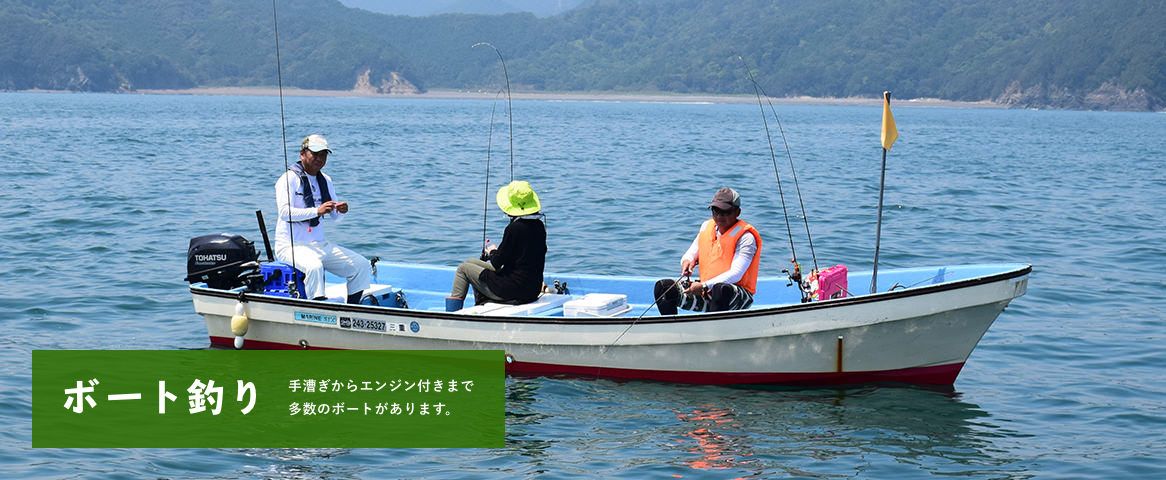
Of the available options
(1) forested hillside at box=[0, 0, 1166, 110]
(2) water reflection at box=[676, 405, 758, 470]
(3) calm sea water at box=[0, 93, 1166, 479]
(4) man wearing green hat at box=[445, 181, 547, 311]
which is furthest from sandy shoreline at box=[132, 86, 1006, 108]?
(2) water reflection at box=[676, 405, 758, 470]

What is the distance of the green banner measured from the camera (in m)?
8.15

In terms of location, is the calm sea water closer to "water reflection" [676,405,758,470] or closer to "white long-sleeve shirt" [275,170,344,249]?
"water reflection" [676,405,758,470]

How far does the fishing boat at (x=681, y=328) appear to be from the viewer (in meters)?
8.56

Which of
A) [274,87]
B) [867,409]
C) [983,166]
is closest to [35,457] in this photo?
[867,409]

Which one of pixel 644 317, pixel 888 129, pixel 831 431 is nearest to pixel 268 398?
pixel 644 317

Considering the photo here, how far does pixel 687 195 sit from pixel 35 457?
20260mm

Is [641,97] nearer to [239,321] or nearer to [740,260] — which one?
[239,321]

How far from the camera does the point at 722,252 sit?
9.07m

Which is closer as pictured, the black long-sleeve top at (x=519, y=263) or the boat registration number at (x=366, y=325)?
the black long-sleeve top at (x=519, y=263)

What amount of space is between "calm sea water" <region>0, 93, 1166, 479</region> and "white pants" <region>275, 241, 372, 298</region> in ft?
5.87

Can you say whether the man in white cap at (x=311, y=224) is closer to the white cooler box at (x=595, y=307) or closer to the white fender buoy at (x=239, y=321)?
the white fender buoy at (x=239, y=321)

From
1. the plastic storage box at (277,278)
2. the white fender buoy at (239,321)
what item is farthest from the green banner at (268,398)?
the plastic storage box at (277,278)

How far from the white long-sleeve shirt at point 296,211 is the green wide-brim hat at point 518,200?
149 cm

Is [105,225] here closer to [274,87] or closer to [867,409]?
[867,409]
